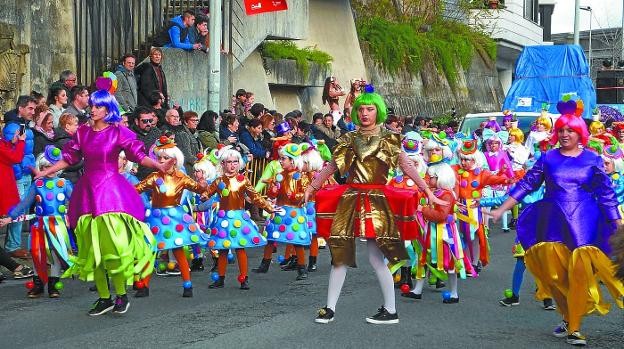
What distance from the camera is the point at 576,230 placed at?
28.9 ft

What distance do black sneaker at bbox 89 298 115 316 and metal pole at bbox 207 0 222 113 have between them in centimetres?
880

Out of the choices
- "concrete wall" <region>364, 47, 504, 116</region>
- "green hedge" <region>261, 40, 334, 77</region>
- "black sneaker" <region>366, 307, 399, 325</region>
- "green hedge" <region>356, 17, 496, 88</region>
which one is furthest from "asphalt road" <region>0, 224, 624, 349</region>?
"green hedge" <region>356, 17, 496, 88</region>

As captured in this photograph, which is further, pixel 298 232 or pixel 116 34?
pixel 116 34

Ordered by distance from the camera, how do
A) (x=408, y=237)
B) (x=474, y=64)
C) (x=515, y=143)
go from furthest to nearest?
(x=474, y=64), (x=515, y=143), (x=408, y=237)

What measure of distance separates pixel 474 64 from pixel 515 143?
2611 centimetres

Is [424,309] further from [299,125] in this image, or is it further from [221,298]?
[299,125]

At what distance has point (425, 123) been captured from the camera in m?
23.6

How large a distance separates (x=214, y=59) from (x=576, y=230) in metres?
10.6

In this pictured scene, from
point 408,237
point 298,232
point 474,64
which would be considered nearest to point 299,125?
point 298,232

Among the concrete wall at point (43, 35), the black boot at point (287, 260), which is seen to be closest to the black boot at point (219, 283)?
the black boot at point (287, 260)

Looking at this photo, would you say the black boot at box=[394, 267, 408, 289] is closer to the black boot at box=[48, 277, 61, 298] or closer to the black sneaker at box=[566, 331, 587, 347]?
the black sneaker at box=[566, 331, 587, 347]

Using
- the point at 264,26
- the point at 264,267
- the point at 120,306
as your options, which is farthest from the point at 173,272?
the point at 264,26

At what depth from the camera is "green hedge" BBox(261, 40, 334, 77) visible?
87.0ft

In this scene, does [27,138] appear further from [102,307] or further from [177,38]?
[177,38]
